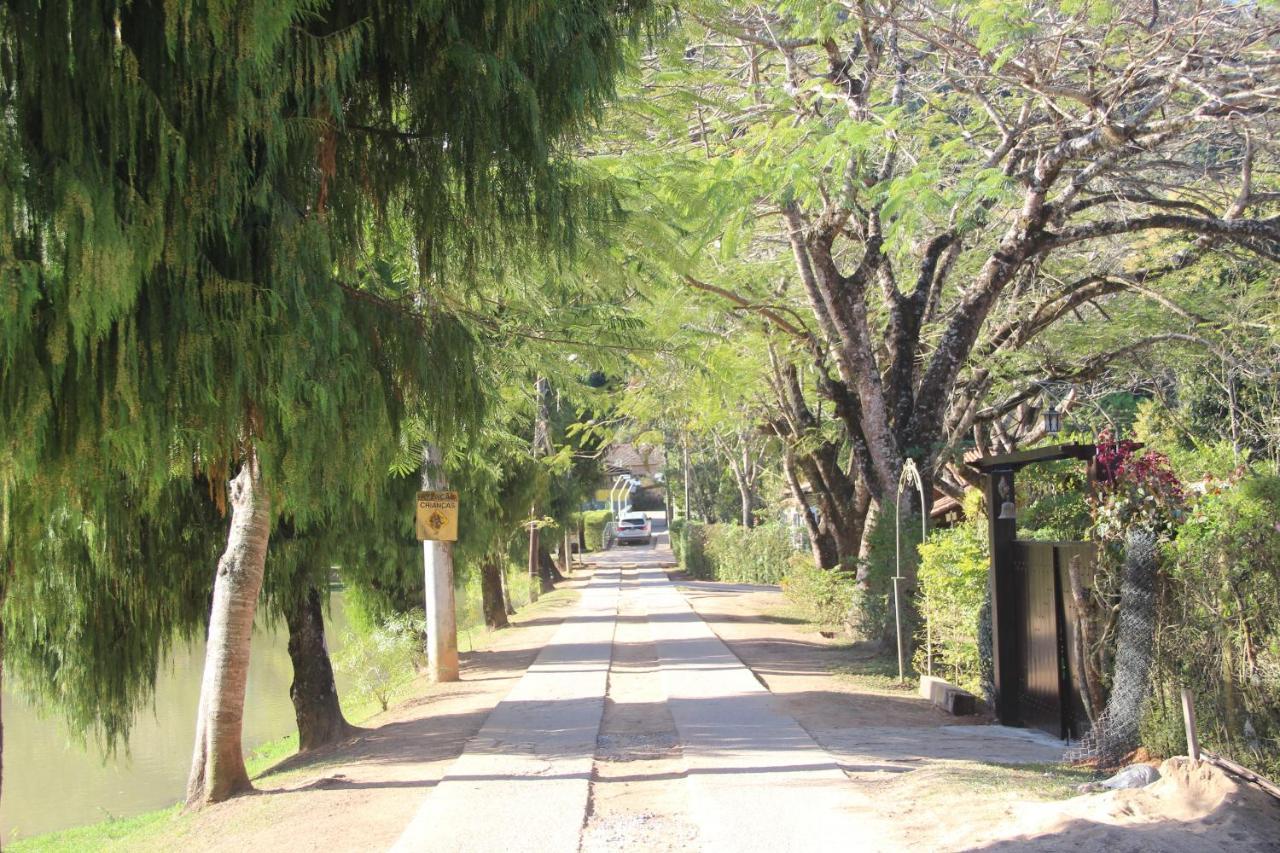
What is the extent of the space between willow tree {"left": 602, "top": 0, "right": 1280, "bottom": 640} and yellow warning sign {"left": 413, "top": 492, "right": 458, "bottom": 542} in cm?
413

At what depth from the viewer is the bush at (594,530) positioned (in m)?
65.9

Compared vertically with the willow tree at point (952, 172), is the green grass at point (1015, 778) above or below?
below

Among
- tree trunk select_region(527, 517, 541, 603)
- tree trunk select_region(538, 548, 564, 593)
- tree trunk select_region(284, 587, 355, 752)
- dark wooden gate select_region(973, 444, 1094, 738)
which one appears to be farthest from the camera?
tree trunk select_region(538, 548, 564, 593)

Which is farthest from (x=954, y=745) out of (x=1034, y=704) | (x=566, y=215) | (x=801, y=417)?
(x=801, y=417)

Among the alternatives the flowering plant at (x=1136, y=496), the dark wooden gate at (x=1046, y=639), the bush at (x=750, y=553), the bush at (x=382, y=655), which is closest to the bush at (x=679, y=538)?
the bush at (x=750, y=553)

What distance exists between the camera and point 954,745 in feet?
29.9

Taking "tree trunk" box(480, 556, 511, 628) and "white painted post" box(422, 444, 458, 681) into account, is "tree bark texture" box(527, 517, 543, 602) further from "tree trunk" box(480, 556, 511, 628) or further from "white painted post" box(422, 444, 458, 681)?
"white painted post" box(422, 444, 458, 681)

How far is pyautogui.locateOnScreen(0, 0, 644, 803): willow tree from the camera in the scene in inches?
144

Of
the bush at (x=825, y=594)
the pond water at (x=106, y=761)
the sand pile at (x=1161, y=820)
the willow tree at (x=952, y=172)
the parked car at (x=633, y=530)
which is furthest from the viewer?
the parked car at (x=633, y=530)

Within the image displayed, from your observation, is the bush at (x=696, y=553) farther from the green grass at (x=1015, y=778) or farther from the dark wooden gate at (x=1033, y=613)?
the green grass at (x=1015, y=778)

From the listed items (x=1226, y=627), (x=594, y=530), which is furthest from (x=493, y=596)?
(x=594, y=530)

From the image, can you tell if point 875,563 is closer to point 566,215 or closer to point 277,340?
point 566,215

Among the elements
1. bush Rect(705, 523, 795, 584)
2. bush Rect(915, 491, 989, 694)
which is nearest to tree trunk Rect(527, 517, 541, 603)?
bush Rect(705, 523, 795, 584)

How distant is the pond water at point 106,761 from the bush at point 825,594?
8.30 meters
